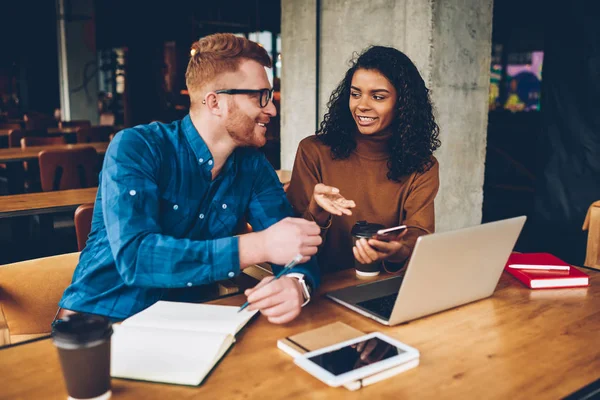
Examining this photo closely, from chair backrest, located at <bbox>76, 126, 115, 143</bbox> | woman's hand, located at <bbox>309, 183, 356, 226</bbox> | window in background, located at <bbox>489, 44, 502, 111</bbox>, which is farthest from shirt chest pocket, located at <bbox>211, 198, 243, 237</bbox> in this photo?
window in background, located at <bbox>489, 44, 502, 111</bbox>

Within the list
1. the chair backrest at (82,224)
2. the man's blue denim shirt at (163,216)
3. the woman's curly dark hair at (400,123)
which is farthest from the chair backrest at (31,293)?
the woman's curly dark hair at (400,123)

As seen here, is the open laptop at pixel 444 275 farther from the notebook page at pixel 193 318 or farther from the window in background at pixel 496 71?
the window in background at pixel 496 71

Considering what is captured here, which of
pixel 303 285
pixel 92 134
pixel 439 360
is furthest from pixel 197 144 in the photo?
pixel 92 134

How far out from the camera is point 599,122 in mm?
4391

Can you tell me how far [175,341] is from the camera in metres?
1.26

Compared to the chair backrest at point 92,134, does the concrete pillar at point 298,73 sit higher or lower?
higher

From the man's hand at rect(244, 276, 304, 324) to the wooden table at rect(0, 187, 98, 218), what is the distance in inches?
97.0

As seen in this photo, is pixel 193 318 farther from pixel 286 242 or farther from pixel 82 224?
pixel 82 224

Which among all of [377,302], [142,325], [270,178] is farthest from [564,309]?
[142,325]

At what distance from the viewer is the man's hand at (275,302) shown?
4.59 ft

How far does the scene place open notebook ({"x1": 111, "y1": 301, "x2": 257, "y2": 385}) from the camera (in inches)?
44.7

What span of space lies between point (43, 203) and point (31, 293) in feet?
6.21

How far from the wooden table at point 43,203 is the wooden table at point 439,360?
7.64ft

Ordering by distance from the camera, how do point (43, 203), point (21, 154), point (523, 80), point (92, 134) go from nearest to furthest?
point (43, 203), point (21, 154), point (92, 134), point (523, 80)
